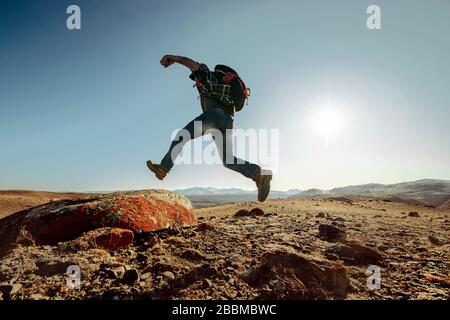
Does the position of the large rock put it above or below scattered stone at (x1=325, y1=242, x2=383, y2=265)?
above

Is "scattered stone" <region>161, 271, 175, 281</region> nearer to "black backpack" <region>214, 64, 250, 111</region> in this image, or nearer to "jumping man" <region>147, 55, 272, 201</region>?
"jumping man" <region>147, 55, 272, 201</region>

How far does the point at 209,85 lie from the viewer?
3.98m

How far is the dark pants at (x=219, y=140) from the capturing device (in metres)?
3.63

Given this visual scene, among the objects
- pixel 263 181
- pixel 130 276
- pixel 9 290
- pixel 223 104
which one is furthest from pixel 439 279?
pixel 9 290

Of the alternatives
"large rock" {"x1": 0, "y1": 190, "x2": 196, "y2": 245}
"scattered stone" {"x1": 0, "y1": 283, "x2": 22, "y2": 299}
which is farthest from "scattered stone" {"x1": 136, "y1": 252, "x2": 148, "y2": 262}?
"scattered stone" {"x1": 0, "y1": 283, "x2": 22, "y2": 299}

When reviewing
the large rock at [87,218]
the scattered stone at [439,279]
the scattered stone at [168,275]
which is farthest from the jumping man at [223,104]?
the scattered stone at [439,279]

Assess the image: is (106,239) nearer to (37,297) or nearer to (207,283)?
(37,297)

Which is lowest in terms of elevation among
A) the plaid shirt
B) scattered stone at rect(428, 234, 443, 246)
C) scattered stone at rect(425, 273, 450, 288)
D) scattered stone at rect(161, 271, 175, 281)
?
scattered stone at rect(428, 234, 443, 246)

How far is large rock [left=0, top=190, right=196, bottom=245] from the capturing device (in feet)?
10.2

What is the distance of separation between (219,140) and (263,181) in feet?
2.85

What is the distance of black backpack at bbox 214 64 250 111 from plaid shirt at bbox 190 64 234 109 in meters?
0.12

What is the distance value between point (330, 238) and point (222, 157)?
73.1 inches

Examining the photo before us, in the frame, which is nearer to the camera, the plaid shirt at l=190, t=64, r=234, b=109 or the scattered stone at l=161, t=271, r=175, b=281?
the scattered stone at l=161, t=271, r=175, b=281

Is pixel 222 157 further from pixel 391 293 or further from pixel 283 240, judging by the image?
pixel 391 293
